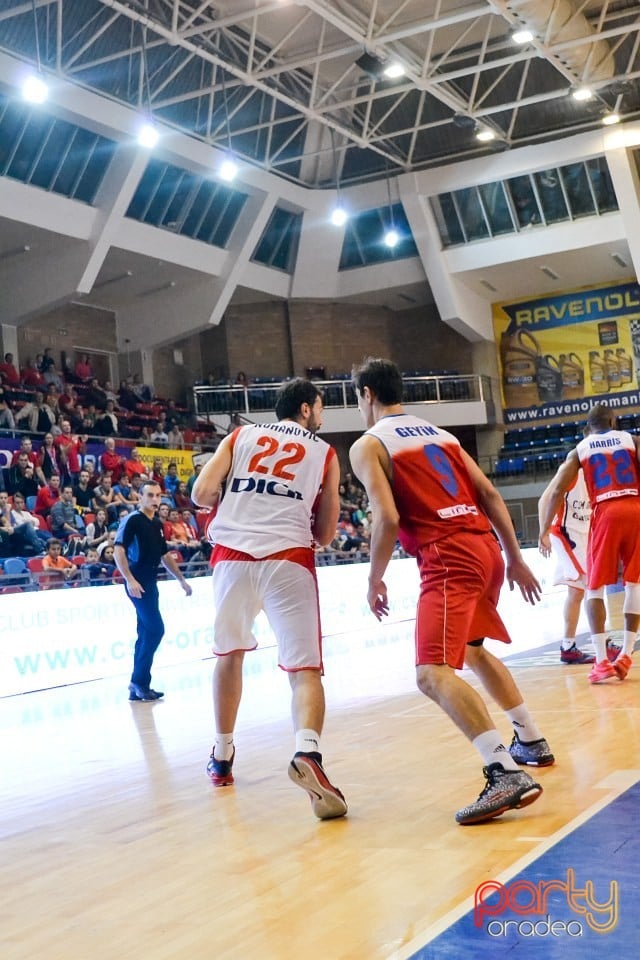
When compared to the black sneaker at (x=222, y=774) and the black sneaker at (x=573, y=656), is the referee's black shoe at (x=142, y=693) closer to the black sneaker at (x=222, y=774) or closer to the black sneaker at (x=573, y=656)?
the black sneaker at (x=573, y=656)

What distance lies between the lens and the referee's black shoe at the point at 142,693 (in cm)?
956

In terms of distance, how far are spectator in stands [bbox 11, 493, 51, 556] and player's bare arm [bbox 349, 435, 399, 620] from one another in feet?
35.4

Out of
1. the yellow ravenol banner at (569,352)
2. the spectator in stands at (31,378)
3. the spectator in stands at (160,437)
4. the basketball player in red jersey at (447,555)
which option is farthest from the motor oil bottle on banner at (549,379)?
the basketball player in red jersey at (447,555)

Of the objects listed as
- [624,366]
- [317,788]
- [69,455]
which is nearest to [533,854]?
[317,788]

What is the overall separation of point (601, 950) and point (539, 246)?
28.6 metres

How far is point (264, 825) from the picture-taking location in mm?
4395

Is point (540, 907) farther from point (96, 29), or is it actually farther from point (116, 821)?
point (96, 29)

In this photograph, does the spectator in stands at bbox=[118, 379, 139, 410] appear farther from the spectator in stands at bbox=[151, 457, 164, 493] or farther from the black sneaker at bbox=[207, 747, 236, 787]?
the black sneaker at bbox=[207, 747, 236, 787]

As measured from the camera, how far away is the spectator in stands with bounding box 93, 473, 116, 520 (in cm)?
1673

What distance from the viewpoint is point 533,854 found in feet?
11.3

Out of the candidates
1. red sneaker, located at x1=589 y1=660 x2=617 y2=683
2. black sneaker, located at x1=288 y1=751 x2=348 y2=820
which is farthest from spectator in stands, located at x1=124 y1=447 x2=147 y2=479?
black sneaker, located at x1=288 y1=751 x2=348 y2=820

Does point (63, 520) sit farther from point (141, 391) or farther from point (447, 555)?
point (447, 555)

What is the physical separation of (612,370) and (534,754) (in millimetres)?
28519

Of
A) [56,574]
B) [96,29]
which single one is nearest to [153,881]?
[56,574]
